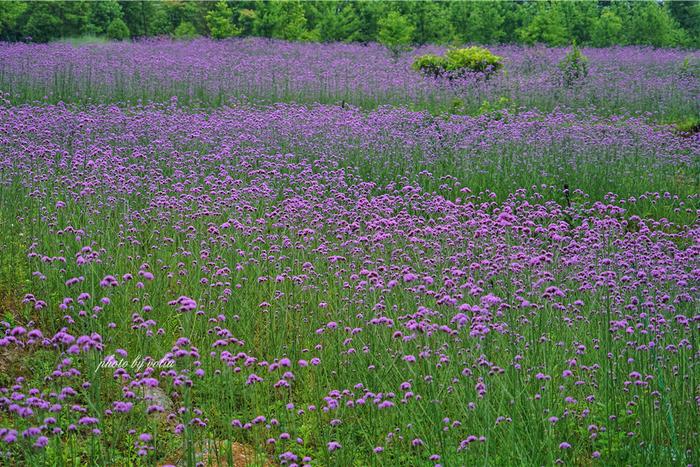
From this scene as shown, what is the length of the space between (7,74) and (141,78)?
2.64 metres

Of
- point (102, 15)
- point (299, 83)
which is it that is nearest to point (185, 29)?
point (102, 15)

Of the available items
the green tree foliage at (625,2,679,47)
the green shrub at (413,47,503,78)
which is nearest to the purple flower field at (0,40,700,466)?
the green shrub at (413,47,503,78)

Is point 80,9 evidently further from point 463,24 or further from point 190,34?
point 463,24

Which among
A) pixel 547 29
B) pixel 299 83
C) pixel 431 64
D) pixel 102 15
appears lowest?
pixel 299 83

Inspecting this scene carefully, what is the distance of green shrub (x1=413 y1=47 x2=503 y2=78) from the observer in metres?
18.2

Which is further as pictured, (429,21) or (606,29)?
(429,21)

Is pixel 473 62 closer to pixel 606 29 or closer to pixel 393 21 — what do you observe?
pixel 393 21

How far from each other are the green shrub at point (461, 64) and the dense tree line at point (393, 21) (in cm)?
991

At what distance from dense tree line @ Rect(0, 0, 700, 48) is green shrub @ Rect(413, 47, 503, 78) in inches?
390

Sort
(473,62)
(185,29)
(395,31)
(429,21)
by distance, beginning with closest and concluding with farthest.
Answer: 1. (473,62)
2. (395,31)
3. (185,29)
4. (429,21)

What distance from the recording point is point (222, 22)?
2895 centimetres

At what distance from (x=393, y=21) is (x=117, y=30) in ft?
34.4

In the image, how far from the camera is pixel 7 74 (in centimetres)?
1503

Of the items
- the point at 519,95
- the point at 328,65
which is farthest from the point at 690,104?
the point at 328,65
